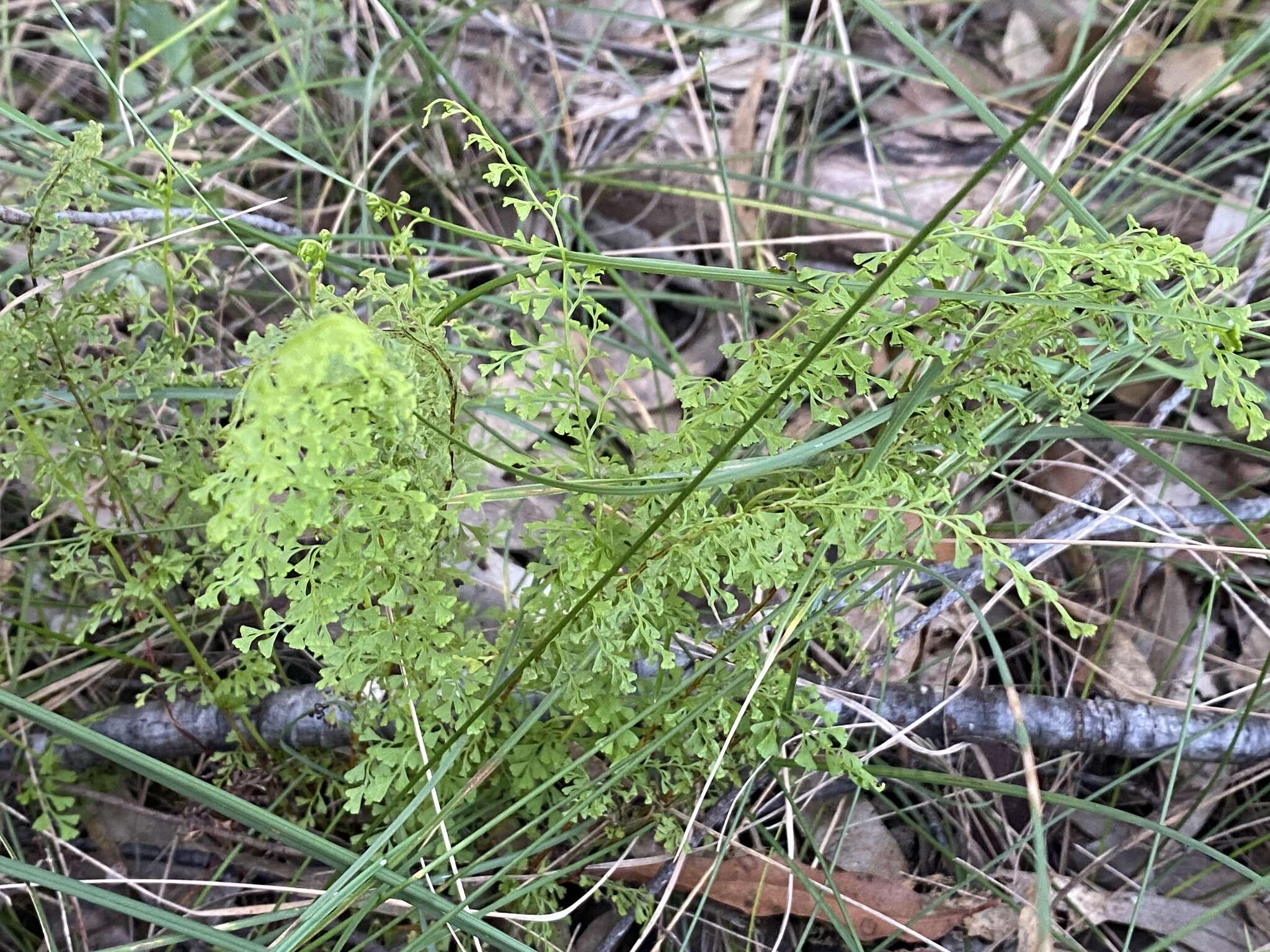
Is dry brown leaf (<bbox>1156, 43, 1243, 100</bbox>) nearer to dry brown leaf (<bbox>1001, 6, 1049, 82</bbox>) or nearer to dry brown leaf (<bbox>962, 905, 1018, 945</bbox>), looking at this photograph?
dry brown leaf (<bbox>1001, 6, 1049, 82</bbox>)

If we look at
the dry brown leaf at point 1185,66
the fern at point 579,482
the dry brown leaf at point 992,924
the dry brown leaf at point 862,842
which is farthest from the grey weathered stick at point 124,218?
the dry brown leaf at point 1185,66

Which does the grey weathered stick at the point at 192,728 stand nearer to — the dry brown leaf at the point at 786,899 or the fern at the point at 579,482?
the fern at the point at 579,482

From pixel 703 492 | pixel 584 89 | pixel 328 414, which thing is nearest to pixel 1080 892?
pixel 703 492

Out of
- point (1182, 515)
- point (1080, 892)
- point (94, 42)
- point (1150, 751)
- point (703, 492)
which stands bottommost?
point (1080, 892)

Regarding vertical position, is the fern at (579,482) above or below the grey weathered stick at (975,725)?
above

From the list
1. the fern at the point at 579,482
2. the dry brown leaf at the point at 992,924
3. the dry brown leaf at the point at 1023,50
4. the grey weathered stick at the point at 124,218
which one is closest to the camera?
the fern at the point at 579,482

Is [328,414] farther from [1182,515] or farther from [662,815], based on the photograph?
[1182,515]

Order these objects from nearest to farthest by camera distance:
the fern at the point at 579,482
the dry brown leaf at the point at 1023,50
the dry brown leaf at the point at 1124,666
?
the fern at the point at 579,482
the dry brown leaf at the point at 1124,666
the dry brown leaf at the point at 1023,50
